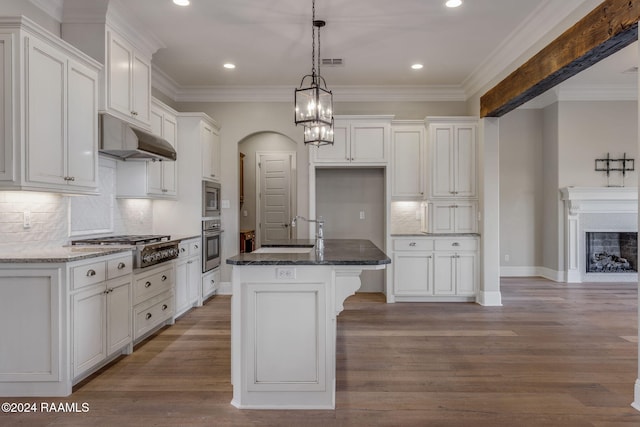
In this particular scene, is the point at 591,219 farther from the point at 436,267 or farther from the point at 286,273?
the point at 286,273

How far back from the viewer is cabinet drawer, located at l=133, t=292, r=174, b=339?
358 cm

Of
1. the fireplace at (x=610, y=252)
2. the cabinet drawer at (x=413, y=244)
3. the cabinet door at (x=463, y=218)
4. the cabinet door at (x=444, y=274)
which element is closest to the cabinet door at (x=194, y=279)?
the cabinet drawer at (x=413, y=244)

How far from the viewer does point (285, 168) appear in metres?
7.81

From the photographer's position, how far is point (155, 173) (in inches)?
181

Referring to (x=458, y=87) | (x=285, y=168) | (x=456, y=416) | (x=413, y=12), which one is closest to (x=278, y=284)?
(x=456, y=416)

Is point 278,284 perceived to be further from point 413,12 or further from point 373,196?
point 373,196

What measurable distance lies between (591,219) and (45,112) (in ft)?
25.1

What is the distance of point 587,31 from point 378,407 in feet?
10.2

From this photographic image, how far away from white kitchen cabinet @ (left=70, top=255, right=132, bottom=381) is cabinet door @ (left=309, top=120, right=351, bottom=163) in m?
2.98

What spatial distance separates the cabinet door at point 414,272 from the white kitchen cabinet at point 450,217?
0.47 meters

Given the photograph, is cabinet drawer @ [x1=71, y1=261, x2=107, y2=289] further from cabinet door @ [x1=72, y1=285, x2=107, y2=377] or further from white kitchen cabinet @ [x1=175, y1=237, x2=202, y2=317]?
white kitchen cabinet @ [x1=175, y1=237, x2=202, y2=317]

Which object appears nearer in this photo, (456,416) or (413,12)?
(456,416)

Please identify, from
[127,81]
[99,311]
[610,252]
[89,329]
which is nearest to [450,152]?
[610,252]

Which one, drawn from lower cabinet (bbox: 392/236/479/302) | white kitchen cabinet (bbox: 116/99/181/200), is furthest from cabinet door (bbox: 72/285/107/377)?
lower cabinet (bbox: 392/236/479/302)
